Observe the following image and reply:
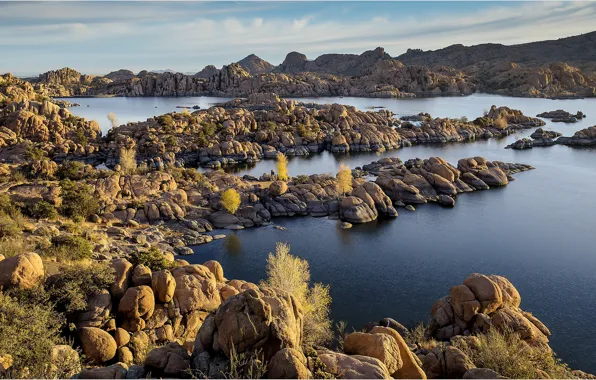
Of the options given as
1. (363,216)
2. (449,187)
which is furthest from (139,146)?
(449,187)

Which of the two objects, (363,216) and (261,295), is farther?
(363,216)

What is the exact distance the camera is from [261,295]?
54.7 ft

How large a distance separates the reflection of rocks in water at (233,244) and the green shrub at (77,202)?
640 inches

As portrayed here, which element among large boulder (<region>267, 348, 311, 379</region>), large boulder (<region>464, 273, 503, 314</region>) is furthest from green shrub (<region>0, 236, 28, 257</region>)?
large boulder (<region>464, 273, 503, 314</region>)

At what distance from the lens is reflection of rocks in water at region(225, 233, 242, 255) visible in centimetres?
4716

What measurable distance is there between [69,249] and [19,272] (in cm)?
993

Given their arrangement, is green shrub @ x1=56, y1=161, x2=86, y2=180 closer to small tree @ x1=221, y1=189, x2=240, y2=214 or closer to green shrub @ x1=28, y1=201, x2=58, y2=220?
green shrub @ x1=28, y1=201, x2=58, y2=220

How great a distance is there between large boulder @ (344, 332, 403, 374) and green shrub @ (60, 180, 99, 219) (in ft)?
128

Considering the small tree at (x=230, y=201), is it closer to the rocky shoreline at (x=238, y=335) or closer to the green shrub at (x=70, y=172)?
the green shrub at (x=70, y=172)

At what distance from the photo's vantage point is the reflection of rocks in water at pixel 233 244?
4716 cm

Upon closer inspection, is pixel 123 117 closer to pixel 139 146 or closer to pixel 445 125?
pixel 139 146

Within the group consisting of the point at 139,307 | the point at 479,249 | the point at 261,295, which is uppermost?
the point at 261,295

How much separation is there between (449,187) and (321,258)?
1322 inches

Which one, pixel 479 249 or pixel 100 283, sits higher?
pixel 100 283
